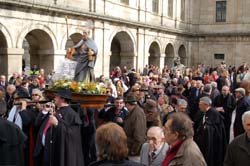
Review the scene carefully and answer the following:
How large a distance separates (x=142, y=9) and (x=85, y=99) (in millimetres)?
20834

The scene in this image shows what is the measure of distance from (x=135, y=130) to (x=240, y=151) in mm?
2070

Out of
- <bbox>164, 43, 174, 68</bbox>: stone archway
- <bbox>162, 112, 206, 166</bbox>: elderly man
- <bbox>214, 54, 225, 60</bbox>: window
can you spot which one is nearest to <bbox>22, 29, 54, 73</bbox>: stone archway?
<bbox>164, 43, 174, 68</bbox>: stone archway

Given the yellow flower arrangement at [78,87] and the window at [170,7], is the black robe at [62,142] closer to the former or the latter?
the yellow flower arrangement at [78,87]

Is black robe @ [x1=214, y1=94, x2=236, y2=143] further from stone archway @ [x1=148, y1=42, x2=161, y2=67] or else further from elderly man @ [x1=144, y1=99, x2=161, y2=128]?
stone archway @ [x1=148, y1=42, x2=161, y2=67]

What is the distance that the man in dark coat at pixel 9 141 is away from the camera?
622 cm

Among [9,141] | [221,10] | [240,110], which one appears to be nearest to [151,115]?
[9,141]

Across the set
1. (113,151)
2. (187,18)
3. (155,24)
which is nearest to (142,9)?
(155,24)

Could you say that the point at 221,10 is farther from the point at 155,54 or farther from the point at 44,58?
the point at 44,58

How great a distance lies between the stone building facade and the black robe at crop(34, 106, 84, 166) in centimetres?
438

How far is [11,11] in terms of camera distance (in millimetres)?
17625

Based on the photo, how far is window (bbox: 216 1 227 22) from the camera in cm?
3678

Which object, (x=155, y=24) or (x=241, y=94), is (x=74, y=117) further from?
(x=155, y=24)

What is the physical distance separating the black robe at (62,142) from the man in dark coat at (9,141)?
1.57 ft

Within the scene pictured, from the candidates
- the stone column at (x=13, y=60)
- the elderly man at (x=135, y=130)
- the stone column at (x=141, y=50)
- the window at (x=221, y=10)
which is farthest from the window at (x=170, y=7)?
the elderly man at (x=135, y=130)
